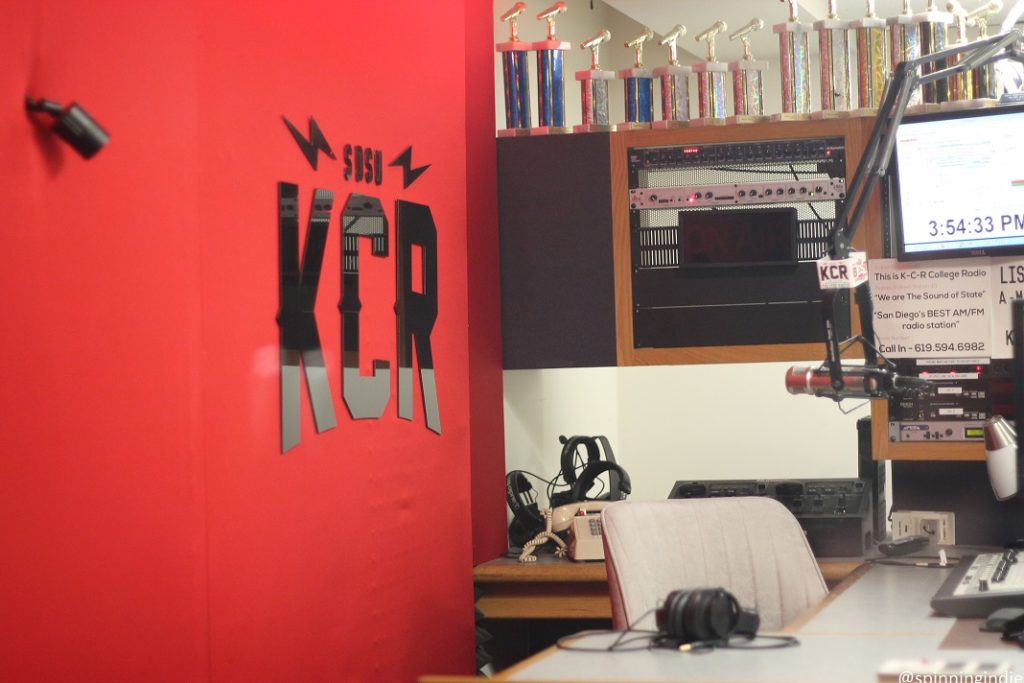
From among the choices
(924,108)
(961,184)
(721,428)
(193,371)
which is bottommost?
(721,428)

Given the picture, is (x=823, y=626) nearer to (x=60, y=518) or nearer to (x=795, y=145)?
(x=60, y=518)

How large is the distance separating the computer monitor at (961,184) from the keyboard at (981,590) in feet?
3.23

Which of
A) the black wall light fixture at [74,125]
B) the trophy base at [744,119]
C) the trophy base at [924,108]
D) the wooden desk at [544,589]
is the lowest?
the wooden desk at [544,589]

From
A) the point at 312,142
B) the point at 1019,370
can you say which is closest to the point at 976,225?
the point at 1019,370

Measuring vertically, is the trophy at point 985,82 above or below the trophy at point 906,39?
below

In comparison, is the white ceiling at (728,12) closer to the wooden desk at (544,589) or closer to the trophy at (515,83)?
the trophy at (515,83)

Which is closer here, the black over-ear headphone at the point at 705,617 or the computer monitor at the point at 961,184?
the black over-ear headphone at the point at 705,617

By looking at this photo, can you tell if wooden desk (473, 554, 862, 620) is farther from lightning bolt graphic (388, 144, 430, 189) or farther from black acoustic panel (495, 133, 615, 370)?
lightning bolt graphic (388, 144, 430, 189)

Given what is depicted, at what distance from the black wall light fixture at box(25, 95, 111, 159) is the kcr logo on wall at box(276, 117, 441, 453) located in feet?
1.94

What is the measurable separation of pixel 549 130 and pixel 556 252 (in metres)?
0.37

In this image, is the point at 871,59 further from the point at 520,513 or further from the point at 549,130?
the point at 520,513

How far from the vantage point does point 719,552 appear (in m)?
A: 2.94

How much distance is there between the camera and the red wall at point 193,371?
203 cm

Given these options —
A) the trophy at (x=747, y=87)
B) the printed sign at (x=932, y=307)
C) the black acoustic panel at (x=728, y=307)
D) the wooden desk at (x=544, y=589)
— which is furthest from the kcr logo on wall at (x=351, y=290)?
the printed sign at (x=932, y=307)
